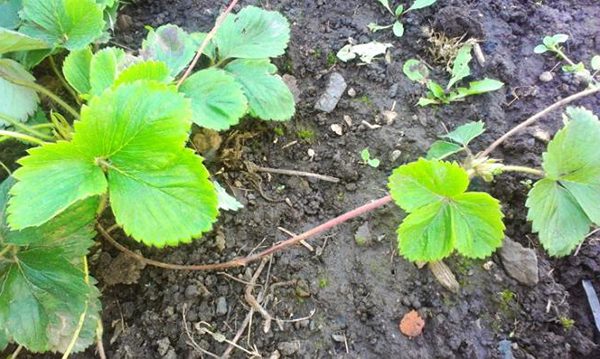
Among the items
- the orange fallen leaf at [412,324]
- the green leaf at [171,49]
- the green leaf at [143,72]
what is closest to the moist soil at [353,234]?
the orange fallen leaf at [412,324]

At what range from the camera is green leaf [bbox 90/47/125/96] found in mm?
1124

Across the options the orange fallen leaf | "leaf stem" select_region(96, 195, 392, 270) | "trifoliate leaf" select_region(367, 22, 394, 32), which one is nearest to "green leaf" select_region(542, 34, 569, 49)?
"trifoliate leaf" select_region(367, 22, 394, 32)

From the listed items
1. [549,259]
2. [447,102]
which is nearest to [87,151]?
[447,102]

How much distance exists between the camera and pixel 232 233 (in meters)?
1.31

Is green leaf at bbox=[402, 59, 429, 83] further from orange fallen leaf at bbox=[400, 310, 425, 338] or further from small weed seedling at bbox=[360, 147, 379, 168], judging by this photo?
orange fallen leaf at bbox=[400, 310, 425, 338]

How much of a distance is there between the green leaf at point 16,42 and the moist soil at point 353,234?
1.19 feet

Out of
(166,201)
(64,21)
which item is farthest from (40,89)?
(166,201)

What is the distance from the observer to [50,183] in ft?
3.02

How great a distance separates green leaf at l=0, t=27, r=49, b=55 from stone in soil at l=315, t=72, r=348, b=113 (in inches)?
27.3

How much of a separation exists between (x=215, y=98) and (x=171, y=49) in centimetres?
17

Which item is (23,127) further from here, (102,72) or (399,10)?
(399,10)

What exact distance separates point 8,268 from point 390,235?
0.83 m

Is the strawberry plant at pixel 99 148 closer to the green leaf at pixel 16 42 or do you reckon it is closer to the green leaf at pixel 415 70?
the green leaf at pixel 16 42

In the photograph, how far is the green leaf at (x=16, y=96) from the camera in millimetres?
1235
